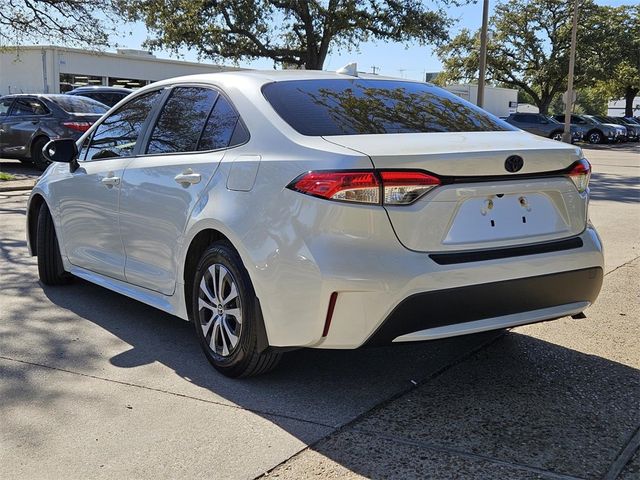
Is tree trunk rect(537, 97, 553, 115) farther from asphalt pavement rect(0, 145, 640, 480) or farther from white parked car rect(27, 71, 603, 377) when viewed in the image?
white parked car rect(27, 71, 603, 377)

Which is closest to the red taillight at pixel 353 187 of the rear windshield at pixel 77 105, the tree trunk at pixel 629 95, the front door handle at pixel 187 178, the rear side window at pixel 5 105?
the front door handle at pixel 187 178

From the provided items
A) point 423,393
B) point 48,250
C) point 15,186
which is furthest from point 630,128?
point 423,393

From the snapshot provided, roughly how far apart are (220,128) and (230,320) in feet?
3.54

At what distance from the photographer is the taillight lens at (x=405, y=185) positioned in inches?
130

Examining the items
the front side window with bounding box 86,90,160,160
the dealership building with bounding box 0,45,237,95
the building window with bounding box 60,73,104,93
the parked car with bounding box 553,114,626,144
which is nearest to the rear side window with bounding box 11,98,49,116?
the front side window with bounding box 86,90,160,160

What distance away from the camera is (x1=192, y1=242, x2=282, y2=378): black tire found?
12.2ft

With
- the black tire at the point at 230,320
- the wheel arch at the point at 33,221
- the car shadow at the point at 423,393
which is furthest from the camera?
the wheel arch at the point at 33,221

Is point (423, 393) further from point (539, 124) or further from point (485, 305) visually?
point (539, 124)

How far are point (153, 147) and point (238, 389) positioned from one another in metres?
1.70

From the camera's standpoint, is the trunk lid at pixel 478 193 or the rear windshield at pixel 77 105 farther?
the rear windshield at pixel 77 105

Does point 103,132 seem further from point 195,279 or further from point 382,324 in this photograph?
point 382,324

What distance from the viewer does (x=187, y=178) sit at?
414 cm

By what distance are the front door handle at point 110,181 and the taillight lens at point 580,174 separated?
9.10 feet

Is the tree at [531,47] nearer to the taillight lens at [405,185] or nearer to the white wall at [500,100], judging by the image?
the white wall at [500,100]
